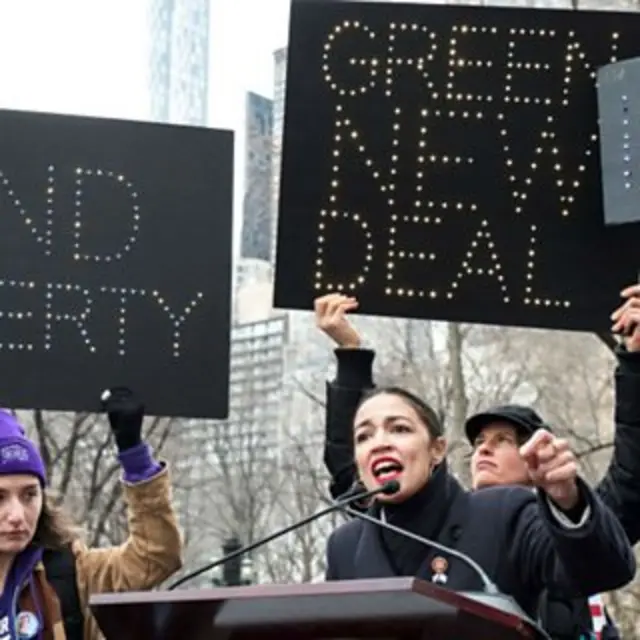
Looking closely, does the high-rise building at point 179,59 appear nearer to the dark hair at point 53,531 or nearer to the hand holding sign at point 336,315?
the hand holding sign at point 336,315

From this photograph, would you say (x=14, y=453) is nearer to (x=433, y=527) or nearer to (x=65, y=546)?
(x=65, y=546)

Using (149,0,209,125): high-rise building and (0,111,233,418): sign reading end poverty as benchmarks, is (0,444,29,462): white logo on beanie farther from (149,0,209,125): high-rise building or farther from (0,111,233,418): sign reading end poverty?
(149,0,209,125): high-rise building

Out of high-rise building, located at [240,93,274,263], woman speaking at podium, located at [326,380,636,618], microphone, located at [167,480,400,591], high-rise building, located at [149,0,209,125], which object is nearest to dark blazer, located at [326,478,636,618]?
woman speaking at podium, located at [326,380,636,618]

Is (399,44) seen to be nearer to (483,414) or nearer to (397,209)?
(397,209)

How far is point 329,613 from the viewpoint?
232cm

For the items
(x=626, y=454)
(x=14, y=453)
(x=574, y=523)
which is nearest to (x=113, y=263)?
(x=14, y=453)

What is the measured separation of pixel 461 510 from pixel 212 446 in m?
25.7

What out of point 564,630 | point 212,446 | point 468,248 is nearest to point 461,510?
point 564,630

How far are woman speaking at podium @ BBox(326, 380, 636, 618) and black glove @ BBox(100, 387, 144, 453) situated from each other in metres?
0.69

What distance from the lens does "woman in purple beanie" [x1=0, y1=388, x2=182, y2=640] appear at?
13.8ft

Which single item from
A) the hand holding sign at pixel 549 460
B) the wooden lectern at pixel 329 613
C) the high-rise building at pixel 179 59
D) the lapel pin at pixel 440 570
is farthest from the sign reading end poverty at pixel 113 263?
the high-rise building at pixel 179 59

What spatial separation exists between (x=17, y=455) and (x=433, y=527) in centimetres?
125

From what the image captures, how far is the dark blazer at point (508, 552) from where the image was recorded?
335 cm

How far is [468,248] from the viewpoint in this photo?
492cm
